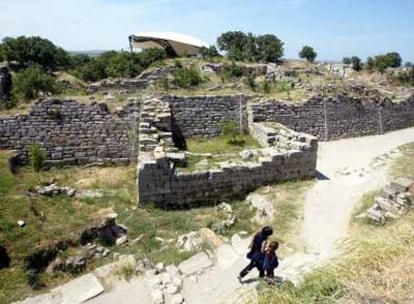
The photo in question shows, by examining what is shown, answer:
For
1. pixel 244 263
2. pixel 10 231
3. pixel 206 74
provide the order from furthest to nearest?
pixel 206 74 < pixel 10 231 < pixel 244 263

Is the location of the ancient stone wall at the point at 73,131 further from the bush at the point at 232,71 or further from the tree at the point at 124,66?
the tree at the point at 124,66

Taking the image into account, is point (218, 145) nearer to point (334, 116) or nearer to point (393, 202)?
point (334, 116)

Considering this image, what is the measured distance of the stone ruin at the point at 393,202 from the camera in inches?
344

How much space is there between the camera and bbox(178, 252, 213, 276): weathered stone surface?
729cm

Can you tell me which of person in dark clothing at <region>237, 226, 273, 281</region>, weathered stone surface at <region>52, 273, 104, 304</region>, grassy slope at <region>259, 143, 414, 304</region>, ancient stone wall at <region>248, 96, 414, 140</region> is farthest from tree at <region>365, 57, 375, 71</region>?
weathered stone surface at <region>52, 273, 104, 304</region>

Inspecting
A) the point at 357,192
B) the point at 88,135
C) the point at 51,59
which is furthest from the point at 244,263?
the point at 51,59

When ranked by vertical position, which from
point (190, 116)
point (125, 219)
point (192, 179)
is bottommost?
point (125, 219)

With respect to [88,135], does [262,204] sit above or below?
below

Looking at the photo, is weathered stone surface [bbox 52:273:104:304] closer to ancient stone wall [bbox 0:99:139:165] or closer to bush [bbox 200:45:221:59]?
ancient stone wall [bbox 0:99:139:165]

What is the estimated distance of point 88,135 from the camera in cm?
1440

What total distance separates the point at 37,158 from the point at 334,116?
12099mm

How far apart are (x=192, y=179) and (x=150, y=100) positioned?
5300 mm

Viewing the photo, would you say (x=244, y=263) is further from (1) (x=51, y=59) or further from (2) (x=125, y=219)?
(1) (x=51, y=59)

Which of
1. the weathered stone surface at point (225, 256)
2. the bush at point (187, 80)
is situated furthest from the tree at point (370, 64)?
the weathered stone surface at point (225, 256)
